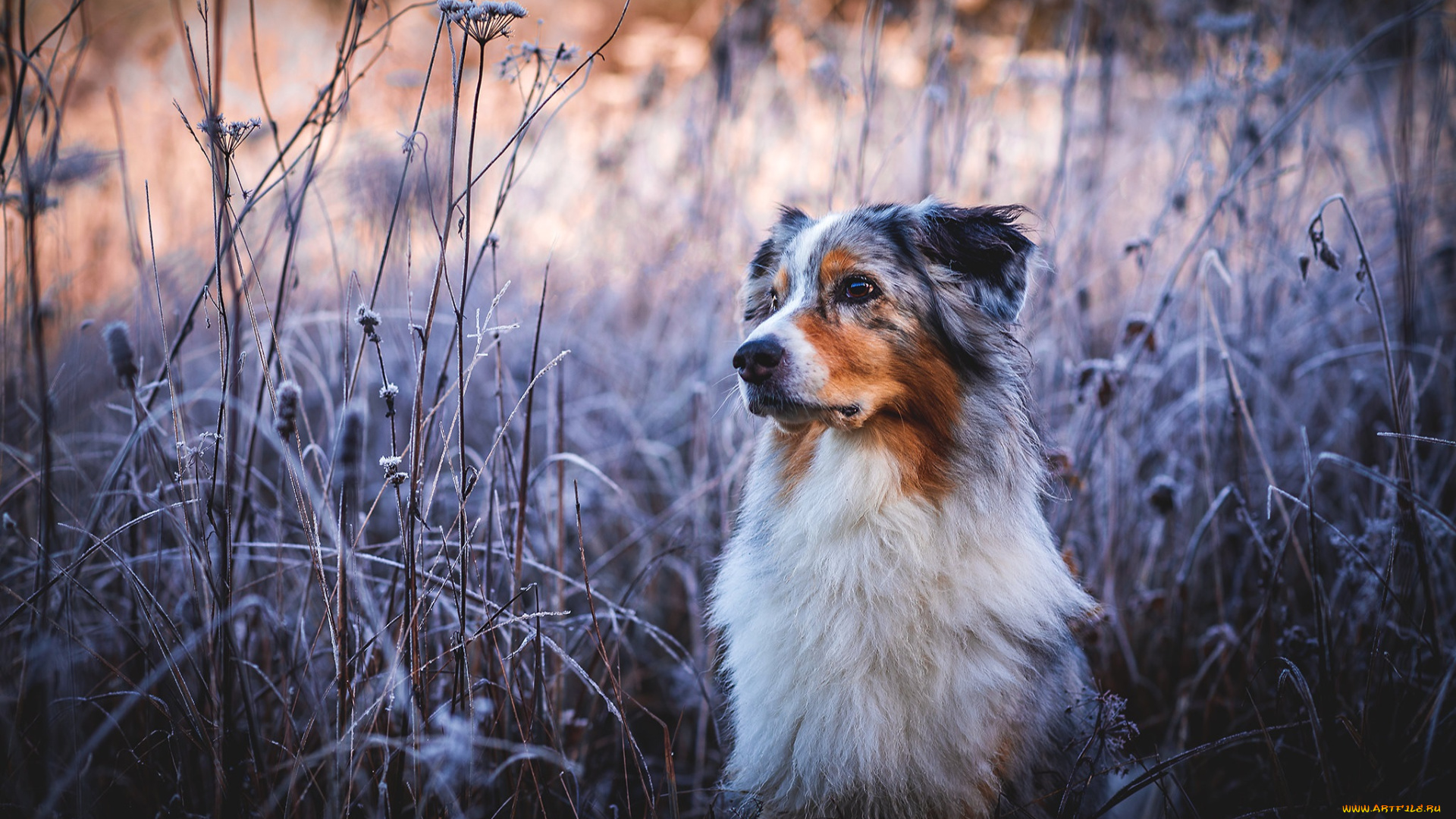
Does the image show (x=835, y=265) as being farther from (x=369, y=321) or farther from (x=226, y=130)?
(x=226, y=130)

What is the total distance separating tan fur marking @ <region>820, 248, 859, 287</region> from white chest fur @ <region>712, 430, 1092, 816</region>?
46 centimetres

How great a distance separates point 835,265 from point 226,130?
1.47 metres

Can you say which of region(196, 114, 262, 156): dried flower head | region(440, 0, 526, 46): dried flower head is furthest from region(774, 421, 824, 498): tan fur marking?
region(196, 114, 262, 156): dried flower head

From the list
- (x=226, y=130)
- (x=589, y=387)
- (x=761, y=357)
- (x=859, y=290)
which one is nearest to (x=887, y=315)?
(x=859, y=290)

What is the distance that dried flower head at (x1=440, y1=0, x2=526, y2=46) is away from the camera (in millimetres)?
1496

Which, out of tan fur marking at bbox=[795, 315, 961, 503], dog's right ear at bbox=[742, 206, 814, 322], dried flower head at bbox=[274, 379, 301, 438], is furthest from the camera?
dog's right ear at bbox=[742, 206, 814, 322]

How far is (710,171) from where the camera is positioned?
4.25m

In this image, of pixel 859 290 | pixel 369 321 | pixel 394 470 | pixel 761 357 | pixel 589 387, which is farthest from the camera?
pixel 589 387

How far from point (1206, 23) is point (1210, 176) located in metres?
0.77

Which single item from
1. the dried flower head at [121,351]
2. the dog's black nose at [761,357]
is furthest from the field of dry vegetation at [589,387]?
the dog's black nose at [761,357]

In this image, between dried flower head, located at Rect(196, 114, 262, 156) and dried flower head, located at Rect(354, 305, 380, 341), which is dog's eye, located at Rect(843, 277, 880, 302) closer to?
dried flower head, located at Rect(354, 305, 380, 341)

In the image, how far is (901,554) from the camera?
196 cm

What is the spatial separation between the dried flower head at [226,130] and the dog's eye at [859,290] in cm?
145

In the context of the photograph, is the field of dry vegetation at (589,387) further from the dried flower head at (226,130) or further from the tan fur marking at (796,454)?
the tan fur marking at (796,454)
